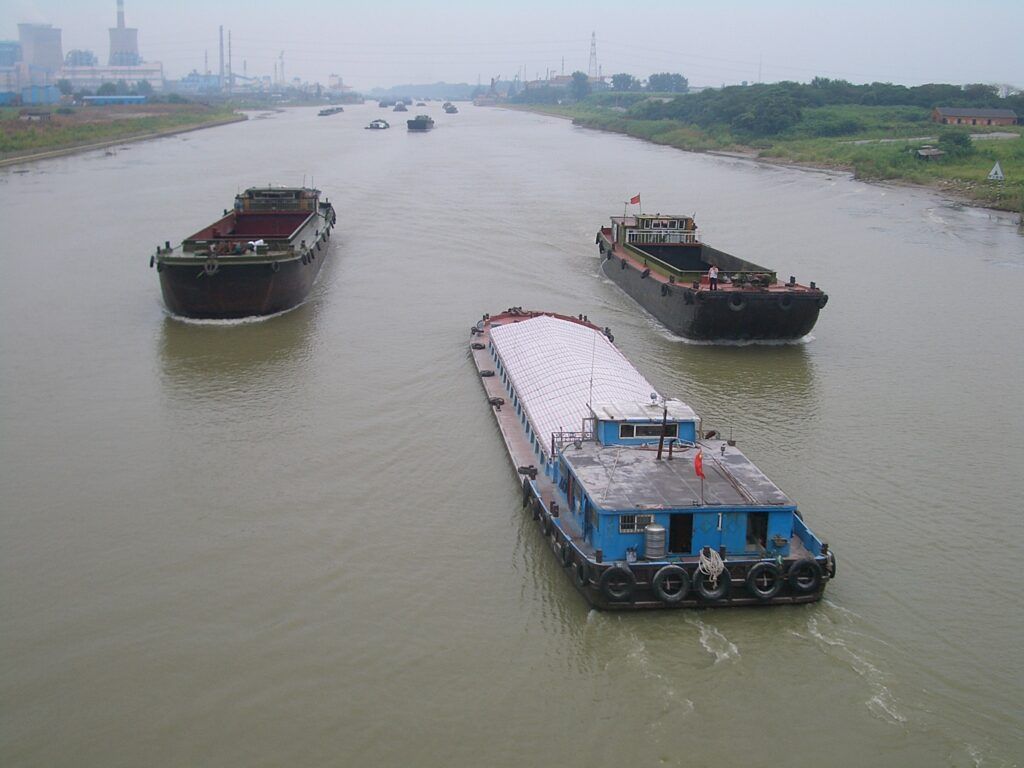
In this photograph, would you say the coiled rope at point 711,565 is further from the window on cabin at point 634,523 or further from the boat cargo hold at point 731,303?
the boat cargo hold at point 731,303

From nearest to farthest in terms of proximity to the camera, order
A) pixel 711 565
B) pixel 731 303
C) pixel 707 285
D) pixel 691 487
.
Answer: pixel 711 565, pixel 691 487, pixel 731 303, pixel 707 285

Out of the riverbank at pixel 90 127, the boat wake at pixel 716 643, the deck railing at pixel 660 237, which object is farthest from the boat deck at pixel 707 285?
the riverbank at pixel 90 127

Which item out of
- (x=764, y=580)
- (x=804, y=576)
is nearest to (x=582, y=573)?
(x=764, y=580)

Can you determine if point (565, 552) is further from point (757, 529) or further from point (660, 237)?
point (660, 237)

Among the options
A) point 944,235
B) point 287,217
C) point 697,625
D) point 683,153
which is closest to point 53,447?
point 697,625

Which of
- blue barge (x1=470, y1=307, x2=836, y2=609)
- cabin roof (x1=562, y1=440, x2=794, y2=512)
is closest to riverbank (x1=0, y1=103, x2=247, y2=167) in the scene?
blue barge (x1=470, y1=307, x2=836, y2=609)

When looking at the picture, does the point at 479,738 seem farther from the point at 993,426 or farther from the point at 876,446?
the point at 993,426
